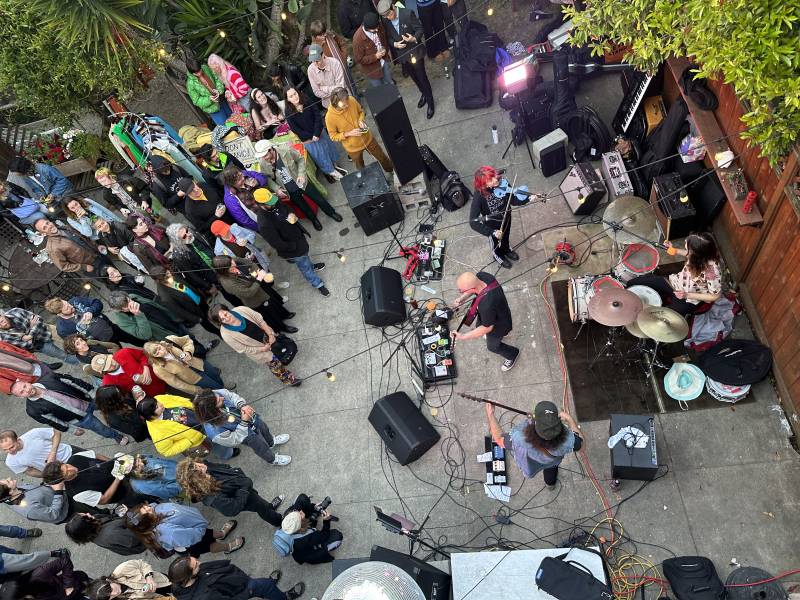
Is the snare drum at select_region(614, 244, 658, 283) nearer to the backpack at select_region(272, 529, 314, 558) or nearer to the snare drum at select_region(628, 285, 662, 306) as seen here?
the snare drum at select_region(628, 285, 662, 306)

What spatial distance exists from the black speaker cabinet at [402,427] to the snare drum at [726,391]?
119 inches

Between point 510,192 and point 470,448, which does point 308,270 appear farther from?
point 470,448

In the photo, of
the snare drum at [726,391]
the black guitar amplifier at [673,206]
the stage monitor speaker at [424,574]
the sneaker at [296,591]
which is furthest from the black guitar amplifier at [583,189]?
the sneaker at [296,591]

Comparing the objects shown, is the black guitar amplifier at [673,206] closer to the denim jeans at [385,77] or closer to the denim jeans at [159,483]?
the denim jeans at [385,77]

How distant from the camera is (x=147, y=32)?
8.70 m

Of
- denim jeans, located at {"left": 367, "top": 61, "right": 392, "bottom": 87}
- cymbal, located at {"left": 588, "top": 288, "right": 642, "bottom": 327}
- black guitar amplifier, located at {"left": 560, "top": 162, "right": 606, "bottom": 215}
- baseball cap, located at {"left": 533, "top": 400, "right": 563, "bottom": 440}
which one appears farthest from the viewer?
denim jeans, located at {"left": 367, "top": 61, "right": 392, "bottom": 87}

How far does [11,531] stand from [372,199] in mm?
6102

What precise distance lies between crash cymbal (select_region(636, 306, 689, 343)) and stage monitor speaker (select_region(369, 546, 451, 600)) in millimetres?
2876

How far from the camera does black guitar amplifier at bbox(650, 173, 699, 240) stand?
6383 millimetres

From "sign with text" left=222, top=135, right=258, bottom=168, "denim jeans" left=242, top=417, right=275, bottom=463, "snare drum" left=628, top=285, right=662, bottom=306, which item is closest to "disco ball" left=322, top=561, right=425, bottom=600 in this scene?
"denim jeans" left=242, top=417, right=275, bottom=463

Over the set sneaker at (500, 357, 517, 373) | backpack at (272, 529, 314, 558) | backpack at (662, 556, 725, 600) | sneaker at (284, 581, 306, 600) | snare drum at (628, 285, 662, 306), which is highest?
snare drum at (628, 285, 662, 306)

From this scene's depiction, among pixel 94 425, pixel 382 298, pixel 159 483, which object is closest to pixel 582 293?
pixel 382 298

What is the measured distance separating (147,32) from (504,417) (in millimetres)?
8335

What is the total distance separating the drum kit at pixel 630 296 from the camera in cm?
484
